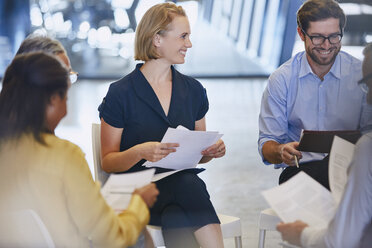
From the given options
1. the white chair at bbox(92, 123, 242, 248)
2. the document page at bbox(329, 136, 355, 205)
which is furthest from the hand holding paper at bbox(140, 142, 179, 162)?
the document page at bbox(329, 136, 355, 205)

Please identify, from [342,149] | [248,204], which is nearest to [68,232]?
[342,149]

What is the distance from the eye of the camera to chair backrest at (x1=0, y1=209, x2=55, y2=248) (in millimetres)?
1387

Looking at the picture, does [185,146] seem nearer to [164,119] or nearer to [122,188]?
[164,119]

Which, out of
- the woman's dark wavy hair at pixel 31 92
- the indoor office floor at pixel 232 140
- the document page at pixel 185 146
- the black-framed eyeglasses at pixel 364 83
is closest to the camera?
the woman's dark wavy hair at pixel 31 92

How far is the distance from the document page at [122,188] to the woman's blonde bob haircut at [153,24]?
82 centimetres

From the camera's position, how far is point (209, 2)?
10.7 metres

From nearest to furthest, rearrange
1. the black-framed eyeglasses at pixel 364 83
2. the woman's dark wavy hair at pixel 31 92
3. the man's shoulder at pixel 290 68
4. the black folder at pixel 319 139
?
the woman's dark wavy hair at pixel 31 92 → the black-framed eyeglasses at pixel 364 83 → the black folder at pixel 319 139 → the man's shoulder at pixel 290 68

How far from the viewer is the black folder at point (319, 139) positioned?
162 centimetres

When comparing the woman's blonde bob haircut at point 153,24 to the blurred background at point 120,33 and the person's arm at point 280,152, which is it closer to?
the person's arm at point 280,152

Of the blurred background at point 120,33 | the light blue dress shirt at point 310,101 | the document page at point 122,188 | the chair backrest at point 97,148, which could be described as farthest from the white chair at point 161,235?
the blurred background at point 120,33

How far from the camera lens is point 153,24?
83.7 inches

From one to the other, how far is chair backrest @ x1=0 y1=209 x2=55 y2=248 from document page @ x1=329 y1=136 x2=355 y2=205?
2.56 ft

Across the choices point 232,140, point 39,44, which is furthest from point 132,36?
point 39,44

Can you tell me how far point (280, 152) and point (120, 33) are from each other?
862 cm
